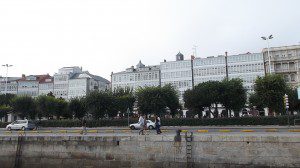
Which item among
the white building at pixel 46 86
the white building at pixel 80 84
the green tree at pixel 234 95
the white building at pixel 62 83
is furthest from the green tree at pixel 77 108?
the white building at pixel 46 86

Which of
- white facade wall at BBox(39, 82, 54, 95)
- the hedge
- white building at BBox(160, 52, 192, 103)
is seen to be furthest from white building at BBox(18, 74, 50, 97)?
the hedge

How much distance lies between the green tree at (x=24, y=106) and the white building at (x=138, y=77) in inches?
1530

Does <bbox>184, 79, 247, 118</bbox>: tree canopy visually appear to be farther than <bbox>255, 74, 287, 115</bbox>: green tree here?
Yes

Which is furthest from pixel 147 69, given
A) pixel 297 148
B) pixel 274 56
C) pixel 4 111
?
pixel 297 148

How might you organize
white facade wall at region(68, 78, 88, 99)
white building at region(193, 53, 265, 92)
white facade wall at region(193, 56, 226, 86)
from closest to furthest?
white building at region(193, 53, 265, 92)
white facade wall at region(193, 56, 226, 86)
white facade wall at region(68, 78, 88, 99)

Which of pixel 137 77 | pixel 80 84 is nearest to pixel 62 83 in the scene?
pixel 80 84

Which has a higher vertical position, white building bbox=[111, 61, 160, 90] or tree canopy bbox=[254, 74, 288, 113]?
white building bbox=[111, 61, 160, 90]

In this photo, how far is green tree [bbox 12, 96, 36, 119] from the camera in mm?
77688

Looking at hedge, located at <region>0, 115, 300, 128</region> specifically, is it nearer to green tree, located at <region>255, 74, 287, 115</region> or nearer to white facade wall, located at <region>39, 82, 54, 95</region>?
green tree, located at <region>255, 74, 287, 115</region>

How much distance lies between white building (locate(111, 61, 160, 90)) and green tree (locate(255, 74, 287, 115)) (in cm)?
5918

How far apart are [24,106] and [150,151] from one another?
63.4 m

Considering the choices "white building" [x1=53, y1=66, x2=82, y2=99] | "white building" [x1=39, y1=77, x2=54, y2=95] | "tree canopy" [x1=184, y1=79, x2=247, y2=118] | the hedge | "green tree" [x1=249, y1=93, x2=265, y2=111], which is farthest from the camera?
"white building" [x1=39, y1=77, x2=54, y2=95]

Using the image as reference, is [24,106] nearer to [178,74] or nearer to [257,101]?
[178,74]

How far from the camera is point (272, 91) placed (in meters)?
56.1
